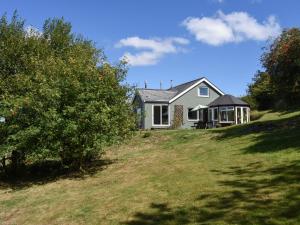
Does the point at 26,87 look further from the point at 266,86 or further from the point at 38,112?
the point at 266,86

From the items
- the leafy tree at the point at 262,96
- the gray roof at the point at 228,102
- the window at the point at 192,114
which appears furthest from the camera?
the leafy tree at the point at 262,96

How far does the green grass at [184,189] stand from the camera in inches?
395

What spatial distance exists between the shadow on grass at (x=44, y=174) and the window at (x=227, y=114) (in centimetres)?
2073

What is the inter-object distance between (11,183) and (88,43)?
36.9 ft

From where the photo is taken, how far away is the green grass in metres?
10.0

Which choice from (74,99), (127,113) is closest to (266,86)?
(127,113)

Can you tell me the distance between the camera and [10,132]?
1816 cm

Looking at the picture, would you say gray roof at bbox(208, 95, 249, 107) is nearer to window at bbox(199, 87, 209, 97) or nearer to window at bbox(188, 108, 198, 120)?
window at bbox(188, 108, 198, 120)

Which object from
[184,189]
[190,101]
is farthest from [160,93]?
[184,189]

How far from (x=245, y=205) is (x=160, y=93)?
36426mm

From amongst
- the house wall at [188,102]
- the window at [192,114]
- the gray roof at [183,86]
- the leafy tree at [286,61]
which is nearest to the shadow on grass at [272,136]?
the leafy tree at [286,61]

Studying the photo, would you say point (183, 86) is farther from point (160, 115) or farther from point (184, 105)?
point (160, 115)

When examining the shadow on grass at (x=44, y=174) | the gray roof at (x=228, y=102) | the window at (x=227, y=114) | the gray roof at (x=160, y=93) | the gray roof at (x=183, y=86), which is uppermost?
the gray roof at (x=183, y=86)

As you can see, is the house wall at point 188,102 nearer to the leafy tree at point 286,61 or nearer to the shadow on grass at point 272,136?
the leafy tree at point 286,61
